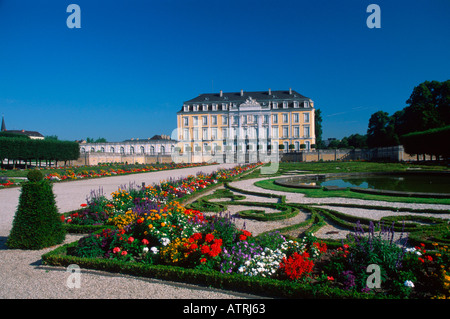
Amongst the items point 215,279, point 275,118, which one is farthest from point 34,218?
point 275,118

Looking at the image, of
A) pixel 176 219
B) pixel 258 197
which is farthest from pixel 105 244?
pixel 258 197

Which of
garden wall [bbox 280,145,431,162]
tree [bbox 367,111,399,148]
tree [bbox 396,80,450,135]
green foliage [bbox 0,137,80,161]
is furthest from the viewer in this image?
tree [bbox 367,111,399,148]

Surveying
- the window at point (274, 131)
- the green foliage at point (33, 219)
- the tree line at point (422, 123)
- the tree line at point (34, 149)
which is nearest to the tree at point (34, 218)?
the green foliage at point (33, 219)

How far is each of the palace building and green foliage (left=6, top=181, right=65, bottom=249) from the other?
41.4 meters

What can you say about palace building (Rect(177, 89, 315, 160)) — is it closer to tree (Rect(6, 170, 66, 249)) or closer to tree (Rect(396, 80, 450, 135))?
tree (Rect(396, 80, 450, 135))

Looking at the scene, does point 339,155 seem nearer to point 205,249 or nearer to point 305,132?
point 305,132

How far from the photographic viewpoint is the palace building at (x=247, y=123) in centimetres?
4656

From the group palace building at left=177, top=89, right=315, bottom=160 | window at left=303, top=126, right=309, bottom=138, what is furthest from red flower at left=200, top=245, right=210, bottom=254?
window at left=303, top=126, right=309, bottom=138

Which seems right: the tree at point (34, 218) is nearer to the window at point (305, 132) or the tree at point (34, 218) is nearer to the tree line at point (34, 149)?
the tree line at point (34, 149)

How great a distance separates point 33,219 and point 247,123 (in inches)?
1752

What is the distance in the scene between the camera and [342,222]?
529 cm

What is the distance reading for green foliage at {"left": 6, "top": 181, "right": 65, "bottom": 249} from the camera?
4109 mm

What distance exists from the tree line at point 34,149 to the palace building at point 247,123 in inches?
769
